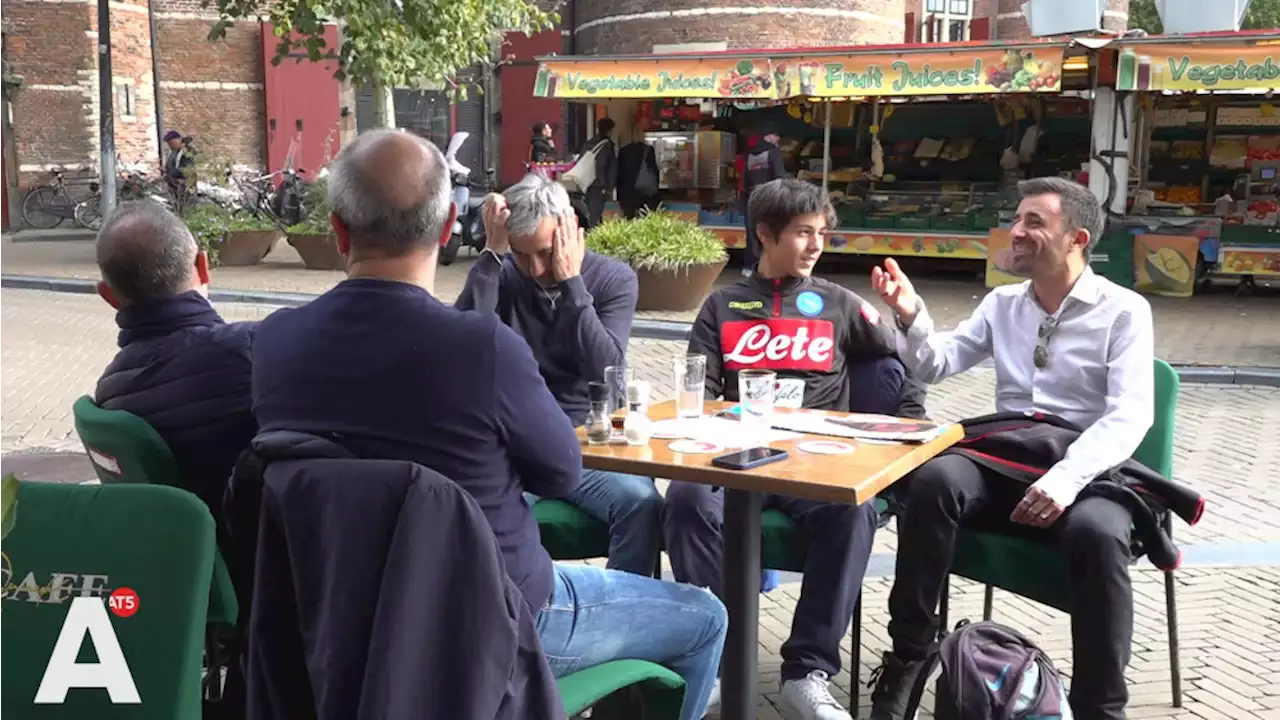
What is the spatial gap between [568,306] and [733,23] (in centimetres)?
1997

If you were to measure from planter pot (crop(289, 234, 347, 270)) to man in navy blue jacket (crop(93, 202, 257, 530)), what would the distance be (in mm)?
10971

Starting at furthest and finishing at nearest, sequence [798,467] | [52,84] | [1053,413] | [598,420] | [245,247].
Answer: [52,84] < [245,247] < [1053,413] < [598,420] < [798,467]

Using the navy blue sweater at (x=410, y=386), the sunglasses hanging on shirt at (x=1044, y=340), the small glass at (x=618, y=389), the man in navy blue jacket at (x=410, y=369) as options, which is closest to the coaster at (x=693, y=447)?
the small glass at (x=618, y=389)

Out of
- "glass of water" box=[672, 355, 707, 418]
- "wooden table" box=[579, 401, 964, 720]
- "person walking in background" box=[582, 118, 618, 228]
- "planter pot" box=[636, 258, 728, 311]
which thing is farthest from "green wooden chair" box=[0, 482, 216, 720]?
"person walking in background" box=[582, 118, 618, 228]

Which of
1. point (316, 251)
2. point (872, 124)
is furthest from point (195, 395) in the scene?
point (872, 124)

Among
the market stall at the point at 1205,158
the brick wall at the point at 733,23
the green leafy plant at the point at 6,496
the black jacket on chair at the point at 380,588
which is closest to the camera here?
the green leafy plant at the point at 6,496

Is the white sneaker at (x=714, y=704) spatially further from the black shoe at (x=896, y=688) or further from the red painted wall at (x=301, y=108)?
the red painted wall at (x=301, y=108)

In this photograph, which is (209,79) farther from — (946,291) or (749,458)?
(749,458)

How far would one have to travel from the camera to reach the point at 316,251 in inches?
538

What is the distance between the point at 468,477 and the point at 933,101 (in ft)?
43.8

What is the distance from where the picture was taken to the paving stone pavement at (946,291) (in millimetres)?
9047

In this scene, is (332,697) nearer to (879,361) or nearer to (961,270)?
(879,361)

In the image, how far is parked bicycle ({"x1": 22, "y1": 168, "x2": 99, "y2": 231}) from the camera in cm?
1992

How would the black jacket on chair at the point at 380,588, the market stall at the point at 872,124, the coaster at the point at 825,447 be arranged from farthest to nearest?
1. the market stall at the point at 872,124
2. the coaster at the point at 825,447
3. the black jacket on chair at the point at 380,588
